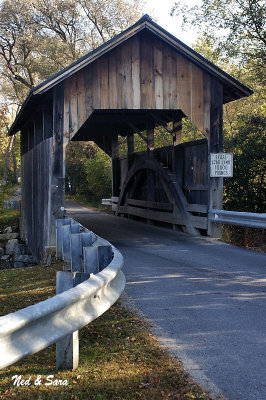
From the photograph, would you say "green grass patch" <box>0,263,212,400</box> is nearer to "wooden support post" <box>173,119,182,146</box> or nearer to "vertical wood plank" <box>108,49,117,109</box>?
"vertical wood plank" <box>108,49,117,109</box>

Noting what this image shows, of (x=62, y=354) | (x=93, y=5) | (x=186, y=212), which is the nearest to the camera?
(x=62, y=354)

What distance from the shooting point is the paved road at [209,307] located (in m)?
3.76

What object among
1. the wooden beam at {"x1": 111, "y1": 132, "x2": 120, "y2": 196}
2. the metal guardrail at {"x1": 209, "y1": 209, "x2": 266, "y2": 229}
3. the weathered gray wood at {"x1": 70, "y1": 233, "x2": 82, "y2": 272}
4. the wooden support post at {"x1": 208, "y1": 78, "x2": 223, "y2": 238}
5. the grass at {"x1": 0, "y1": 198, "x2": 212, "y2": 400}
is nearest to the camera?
the grass at {"x1": 0, "y1": 198, "x2": 212, "y2": 400}

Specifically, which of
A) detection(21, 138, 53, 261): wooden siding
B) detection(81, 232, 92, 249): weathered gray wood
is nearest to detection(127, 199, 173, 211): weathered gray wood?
detection(21, 138, 53, 261): wooden siding

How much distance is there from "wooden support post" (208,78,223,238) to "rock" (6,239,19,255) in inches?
365

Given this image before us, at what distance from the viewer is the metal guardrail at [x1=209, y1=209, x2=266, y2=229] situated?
35.1 feet

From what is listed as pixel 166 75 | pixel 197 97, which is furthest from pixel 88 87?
pixel 197 97

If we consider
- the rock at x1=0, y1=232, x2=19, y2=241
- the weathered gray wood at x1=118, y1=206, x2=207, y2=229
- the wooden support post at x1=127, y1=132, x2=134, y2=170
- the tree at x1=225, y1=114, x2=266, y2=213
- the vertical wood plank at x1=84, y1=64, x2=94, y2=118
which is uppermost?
the vertical wood plank at x1=84, y1=64, x2=94, y2=118

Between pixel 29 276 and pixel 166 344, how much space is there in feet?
17.4

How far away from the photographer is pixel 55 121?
472 inches

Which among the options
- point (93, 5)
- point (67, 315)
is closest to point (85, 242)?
point (67, 315)

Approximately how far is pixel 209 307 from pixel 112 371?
2.21 m

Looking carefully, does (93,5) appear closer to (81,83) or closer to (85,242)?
(81,83)

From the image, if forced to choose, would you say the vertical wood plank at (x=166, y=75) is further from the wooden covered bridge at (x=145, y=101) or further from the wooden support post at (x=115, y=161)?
the wooden support post at (x=115, y=161)
